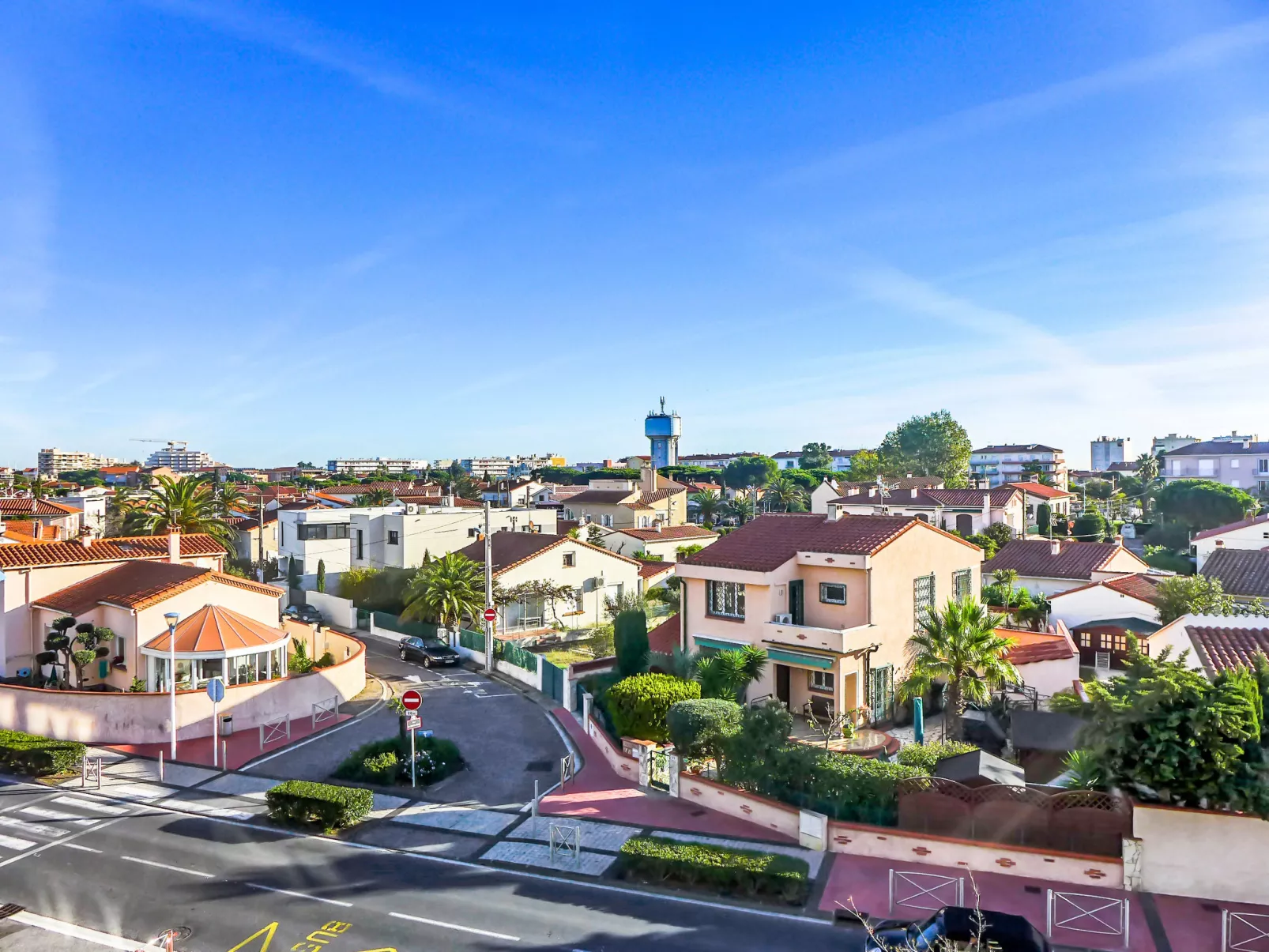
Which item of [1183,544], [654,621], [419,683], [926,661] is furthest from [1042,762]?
[1183,544]

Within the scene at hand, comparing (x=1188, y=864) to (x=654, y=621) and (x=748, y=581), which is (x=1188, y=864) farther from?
(x=654, y=621)

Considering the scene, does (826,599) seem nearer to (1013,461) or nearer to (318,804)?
(318,804)

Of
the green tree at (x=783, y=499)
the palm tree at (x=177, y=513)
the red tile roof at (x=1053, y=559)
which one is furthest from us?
the green tree at (x=783, y=499)

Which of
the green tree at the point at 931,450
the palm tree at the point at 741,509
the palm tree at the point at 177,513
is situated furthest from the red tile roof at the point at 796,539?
the green tree at the point at 931,450

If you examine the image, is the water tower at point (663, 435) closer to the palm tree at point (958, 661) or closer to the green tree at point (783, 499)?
the green tree at point (783, 499)

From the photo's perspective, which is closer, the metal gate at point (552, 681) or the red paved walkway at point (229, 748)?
the red paved walkway at point (229, 748)
